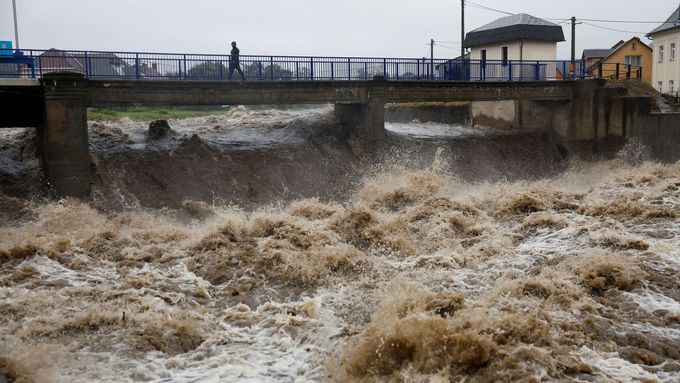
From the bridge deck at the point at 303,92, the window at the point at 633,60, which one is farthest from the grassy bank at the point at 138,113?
the window at the point at 633,60

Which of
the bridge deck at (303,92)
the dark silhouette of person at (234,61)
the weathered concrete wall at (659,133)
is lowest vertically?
the weathered concrete wall at (659,133)

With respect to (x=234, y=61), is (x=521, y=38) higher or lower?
higher

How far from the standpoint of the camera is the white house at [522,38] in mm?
33938

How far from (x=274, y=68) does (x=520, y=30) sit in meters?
16.3

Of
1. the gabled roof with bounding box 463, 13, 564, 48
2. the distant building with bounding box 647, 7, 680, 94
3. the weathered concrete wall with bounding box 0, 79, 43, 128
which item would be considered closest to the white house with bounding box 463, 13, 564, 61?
the gabled roof with bounding box 463, 13, 564, 48

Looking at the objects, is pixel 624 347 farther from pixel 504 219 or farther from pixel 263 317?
pixel 504 219

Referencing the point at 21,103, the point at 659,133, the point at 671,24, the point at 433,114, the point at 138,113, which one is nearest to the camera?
the point at 21,103

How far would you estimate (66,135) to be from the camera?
723 inches

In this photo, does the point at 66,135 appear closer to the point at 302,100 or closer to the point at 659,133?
the point at 302,100

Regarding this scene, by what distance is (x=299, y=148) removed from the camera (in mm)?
23234

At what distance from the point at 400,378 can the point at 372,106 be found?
16.9 metres

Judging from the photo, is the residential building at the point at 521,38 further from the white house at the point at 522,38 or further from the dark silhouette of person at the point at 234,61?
the dark silhouette of person at the point at 234,61

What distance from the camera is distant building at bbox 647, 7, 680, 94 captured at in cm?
4250

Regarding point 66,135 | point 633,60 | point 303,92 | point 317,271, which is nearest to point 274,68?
point 303,92
